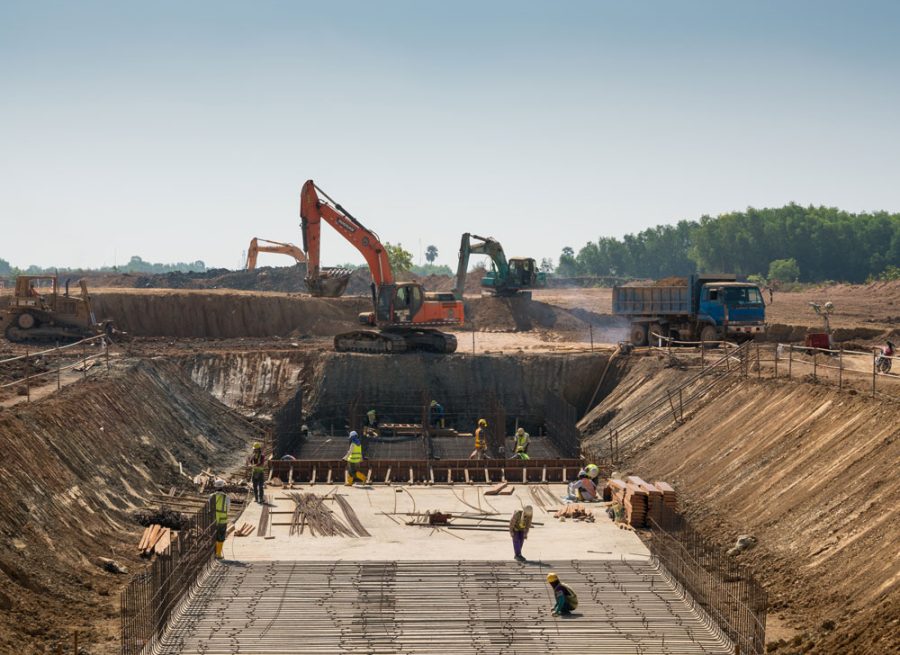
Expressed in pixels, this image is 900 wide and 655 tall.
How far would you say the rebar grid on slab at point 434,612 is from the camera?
54.7 ft

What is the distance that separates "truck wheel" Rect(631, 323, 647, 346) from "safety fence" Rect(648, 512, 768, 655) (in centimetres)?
2162

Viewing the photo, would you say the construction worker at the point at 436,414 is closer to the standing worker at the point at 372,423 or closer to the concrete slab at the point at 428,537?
the standing worker at the point at 372,423

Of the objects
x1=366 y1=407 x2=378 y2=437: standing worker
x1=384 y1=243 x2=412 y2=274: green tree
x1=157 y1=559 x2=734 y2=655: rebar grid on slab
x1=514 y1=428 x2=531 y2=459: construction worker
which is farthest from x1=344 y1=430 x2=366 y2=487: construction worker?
x1=384 y1=243 x2=412 y2=274: green tree

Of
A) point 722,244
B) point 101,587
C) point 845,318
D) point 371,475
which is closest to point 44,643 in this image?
point 101,587

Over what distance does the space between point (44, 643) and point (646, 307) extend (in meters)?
31.2

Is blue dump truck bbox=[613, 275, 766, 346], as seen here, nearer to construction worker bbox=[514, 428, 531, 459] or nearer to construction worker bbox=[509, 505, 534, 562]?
construction worker bbox=[514, 428, 531, 459]

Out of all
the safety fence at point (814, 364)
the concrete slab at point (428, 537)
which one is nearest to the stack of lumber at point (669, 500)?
the concrete slab at point (428, 537)

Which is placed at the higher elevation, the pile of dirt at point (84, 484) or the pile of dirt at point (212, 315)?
the pile of dirt at point (212, 315)

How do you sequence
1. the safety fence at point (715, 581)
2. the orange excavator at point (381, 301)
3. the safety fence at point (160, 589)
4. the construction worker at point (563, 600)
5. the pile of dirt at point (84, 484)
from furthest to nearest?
the orange excavator at point (381, 301)
the construction worker at point (563, 600)
the pile of dirt at point (84, 484)
the safety fence at point (715, 581)
the safety fence at point (160, 589)

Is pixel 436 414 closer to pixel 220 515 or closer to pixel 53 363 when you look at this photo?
pixel 53 363

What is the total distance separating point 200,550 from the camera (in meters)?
19.8

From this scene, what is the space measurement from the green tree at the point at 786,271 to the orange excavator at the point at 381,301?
7813 cm

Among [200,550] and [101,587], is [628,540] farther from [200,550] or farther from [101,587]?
[101,587]

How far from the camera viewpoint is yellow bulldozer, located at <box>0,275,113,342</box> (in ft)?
157
